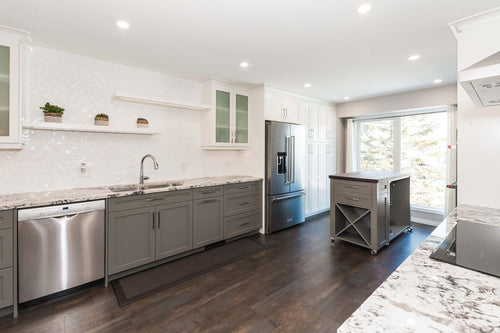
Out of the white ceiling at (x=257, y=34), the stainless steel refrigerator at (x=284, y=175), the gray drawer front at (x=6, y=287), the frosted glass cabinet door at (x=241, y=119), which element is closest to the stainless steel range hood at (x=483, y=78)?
the white ceiling at (x=257, y=34)

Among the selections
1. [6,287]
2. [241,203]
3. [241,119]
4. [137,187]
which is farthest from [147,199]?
[241,119]

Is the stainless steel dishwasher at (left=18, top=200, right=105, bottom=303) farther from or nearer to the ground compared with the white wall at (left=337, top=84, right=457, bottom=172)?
nearer to the ground

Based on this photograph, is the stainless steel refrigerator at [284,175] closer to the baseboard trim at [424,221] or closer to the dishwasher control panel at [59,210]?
the baseboard trim at [424,221]

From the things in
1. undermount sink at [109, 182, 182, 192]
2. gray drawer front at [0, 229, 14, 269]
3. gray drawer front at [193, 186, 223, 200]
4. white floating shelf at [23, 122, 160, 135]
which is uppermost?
white floating shelf at [23, 122, 160, 135]

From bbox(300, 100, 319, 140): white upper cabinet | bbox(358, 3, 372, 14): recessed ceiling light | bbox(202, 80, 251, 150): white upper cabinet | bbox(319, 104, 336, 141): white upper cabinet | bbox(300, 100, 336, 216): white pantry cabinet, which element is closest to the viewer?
bbox(358, 3, 372, 14): recessed ceiling light

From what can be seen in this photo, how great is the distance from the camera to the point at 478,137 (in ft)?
6.31

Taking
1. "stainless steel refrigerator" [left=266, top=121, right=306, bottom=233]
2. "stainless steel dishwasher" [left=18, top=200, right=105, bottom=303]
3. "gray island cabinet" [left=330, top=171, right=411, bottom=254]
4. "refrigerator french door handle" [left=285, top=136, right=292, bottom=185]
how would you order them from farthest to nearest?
"refrigerator french door handle" [left=285, top=136, right=292, bottom=185]
"stainless steel refrigerator" [left=266, top=121, right=306, bottom=233]
"gray island cabinet" [left=330, top=171, right=411, bottom=254]
"stainless steel dishwasher" [left=18, top=200, right=105, bottom=303]

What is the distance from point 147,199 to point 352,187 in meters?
2.64

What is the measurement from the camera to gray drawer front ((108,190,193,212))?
2.47 m

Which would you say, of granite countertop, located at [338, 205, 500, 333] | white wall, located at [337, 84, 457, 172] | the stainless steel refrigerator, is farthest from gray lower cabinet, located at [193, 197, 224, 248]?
white wall, located at [337, 84, 457, 172]

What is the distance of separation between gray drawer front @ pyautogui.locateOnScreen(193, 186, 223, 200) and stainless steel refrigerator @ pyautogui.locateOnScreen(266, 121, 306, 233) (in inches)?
35.8

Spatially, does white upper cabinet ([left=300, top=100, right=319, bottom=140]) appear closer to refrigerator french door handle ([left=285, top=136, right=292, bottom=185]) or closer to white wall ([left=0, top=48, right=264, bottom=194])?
refrigerator french door handle ([left=285, top=136, right=292, bottom=185])

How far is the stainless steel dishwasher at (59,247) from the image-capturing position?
6.66 ft

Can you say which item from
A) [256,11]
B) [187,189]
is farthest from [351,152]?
[256,11]
